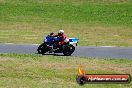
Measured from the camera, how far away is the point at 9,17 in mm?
53438

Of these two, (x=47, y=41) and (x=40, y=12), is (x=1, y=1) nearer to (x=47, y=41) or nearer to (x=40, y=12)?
(x=40, y=12)

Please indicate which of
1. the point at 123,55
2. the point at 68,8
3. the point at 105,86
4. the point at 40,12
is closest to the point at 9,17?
the point at 40,12

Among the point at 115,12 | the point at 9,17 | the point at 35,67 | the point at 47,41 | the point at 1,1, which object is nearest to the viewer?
the point at 35,67

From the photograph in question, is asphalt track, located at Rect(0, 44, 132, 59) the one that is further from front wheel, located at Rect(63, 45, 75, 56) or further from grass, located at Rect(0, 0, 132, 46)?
grass, located at Rect(0, 0, 132, 46)

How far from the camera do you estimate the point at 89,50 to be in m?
31.7

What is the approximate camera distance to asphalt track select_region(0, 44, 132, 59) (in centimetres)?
2941

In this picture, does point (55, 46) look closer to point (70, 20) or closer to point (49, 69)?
point (49, 69)

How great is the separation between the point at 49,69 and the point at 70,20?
3016 centimetres

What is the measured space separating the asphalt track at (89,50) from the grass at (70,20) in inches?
98.3

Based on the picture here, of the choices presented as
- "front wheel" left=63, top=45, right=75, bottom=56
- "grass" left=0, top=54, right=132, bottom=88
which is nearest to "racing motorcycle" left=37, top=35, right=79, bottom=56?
"front wheel" left=63, top=45, right=75, bottom=56

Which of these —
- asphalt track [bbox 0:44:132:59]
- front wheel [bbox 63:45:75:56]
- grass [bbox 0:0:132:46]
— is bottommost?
grass [bbox 0:0:132:46]

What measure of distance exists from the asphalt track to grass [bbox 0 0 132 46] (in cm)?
250

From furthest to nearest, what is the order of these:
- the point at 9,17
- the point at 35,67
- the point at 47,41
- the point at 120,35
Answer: the point at 9,17 < the point at 120,35 < the point at 47,41 < the point at 35,67

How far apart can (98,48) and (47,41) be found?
509 centimetres
